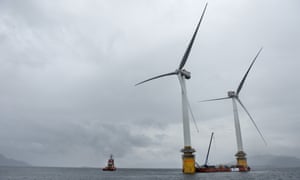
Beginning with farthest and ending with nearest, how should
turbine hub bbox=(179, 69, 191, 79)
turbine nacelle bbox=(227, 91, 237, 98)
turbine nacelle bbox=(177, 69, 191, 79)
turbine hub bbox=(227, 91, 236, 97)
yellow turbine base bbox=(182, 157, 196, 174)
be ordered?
1. turbine hub bbox=(227, 91, 236, 97)
2. turbine nacelle bbox=(227, 91, 237, 98)
3. turbine hub bbox=(179, 69, 191, 79)
4. turbine nacelle bbox=(177, 69, 191, 79)
5. yellow turbine base bbox=(182, 157, 196, 174)

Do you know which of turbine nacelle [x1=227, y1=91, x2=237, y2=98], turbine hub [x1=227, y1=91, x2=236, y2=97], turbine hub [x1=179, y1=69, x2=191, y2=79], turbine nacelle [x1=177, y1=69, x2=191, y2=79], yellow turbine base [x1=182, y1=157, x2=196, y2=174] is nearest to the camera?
yellow turbine base [x1=182, y1=157, x2=196, y2=174]

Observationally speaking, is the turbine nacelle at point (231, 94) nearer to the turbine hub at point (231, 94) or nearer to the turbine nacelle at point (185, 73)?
the turbine hub at point (231, 94)

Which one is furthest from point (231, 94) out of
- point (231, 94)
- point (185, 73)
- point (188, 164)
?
point (188, 164)

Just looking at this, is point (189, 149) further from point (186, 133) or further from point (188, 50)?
point (188, 50)

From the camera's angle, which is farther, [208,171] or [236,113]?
[236,113]

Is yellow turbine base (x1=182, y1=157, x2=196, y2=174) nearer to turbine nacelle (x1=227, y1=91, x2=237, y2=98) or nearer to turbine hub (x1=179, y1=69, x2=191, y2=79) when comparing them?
turbine hub (x1=179, y1=69, x2=191, y2=79)

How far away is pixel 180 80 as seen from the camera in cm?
12462

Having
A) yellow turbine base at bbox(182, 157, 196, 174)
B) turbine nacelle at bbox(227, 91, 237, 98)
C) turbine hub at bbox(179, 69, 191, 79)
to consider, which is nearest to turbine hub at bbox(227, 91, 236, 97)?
turbine nacelle at bbox(227, 91, 237, 98)

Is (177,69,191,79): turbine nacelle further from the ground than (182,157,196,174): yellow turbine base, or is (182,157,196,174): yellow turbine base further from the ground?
(177,69,191,79): turbine nacelle

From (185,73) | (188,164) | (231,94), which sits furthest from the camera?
(231,94)

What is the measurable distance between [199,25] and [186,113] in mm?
38687

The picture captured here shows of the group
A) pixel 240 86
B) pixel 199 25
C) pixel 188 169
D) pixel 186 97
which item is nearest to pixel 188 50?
pixel 199 25

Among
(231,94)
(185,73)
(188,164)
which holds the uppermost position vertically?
(185,73)

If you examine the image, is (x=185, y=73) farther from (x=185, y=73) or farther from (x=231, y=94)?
(x=231, y=94)
